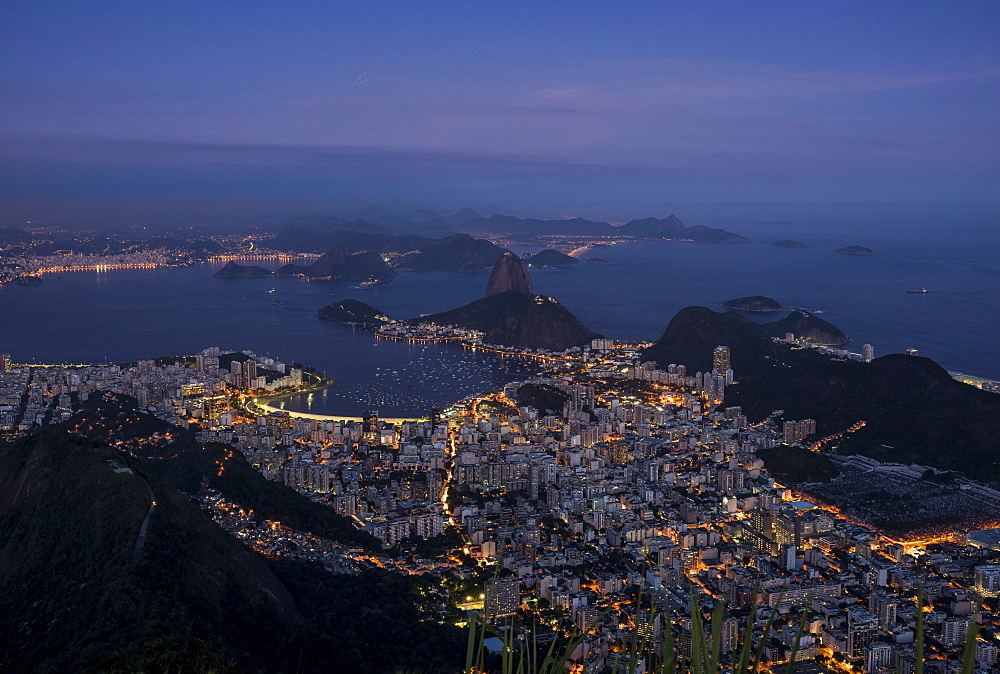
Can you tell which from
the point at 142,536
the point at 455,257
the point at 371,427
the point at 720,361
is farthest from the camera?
the point at 455,257

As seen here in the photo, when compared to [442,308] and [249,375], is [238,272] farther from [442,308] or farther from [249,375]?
[249,375]

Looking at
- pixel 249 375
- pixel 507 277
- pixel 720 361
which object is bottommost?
pixel 249 375

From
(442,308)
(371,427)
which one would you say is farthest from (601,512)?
(442,308)

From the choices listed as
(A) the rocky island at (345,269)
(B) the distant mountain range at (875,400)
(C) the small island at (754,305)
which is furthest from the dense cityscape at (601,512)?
(A) the rocky island at (345,269)

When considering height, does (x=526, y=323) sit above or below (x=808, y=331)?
below

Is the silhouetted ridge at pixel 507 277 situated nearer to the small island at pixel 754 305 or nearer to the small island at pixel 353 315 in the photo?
the small island at pixel 353 315

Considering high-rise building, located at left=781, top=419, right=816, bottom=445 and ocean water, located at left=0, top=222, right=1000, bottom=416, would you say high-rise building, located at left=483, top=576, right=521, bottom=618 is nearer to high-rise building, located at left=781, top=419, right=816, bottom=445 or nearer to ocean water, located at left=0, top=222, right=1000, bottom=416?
high-rise building, located at left=781, top=419, right=816, bottom=445

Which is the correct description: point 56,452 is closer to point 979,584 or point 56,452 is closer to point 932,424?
point 979,584
